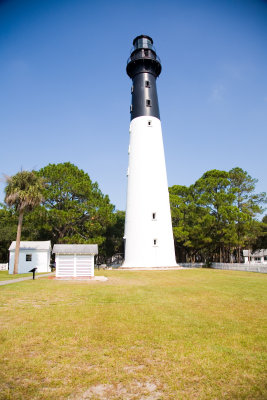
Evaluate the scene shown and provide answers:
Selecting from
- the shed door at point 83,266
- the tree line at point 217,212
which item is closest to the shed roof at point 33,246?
the shed door at point 83,266

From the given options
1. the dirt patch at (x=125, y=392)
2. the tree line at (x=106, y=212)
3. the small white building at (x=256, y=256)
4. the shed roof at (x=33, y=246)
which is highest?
the tree line at (x=106, y=212)

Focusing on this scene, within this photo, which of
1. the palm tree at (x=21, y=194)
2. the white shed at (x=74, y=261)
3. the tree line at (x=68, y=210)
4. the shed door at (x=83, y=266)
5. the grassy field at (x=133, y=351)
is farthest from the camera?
the tree line at (x=68, y=210)

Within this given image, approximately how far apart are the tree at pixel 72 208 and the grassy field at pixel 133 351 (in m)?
22.7

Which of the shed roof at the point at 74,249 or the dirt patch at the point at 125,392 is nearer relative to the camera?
the dirt patch at the point at 125,392

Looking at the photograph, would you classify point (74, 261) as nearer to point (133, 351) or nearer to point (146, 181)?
point (146, 181)

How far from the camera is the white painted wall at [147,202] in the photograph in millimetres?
26891

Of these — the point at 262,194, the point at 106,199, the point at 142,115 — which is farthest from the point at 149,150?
the point at 262,194

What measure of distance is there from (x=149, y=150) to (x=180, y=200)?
491 inches

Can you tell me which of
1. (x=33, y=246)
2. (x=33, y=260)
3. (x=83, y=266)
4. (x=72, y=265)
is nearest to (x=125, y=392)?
(x=83, y=266)

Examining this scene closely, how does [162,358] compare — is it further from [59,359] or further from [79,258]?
[79,258]

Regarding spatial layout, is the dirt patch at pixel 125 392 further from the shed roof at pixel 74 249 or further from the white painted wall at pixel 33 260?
the white painted wall at pixel 33 260

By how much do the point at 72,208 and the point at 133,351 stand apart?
28444mm

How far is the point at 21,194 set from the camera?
2412 cm

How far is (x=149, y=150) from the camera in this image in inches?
1123
